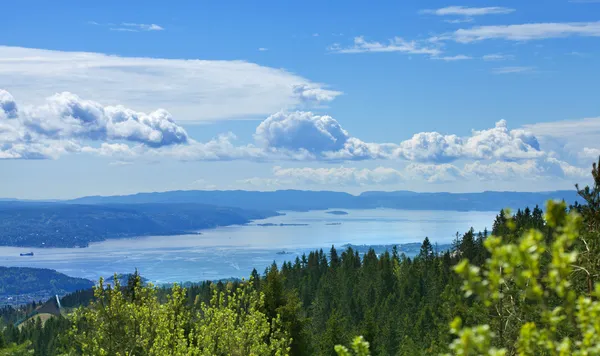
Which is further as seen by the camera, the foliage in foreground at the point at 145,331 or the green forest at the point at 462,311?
the foliage in foreground at the point at 145,331

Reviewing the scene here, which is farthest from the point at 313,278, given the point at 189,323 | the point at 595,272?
the point at 595,272

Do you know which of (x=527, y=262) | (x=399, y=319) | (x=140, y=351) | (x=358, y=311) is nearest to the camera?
(x=527, y=262)

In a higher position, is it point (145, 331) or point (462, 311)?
point (145, 331)

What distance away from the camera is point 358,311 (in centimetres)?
10219

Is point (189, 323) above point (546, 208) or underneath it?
underneath

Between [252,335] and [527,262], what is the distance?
17.3m

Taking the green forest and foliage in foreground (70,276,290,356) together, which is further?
foliage in foreground (70,276,290,356)

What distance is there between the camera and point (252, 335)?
21750 millimetres

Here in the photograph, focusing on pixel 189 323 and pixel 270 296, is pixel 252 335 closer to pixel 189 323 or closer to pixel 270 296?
pixel 189 323

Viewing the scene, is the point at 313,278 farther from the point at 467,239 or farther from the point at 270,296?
the point at 270,296

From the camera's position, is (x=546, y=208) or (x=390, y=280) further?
(x=390, y=280)

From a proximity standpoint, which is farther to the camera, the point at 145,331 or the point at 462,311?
the point at 462,311

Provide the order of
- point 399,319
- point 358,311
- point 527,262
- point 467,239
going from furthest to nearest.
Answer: point 467,239 → point 358,311 → point 399,319 → point 527,262

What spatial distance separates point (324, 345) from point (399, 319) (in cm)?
2594
